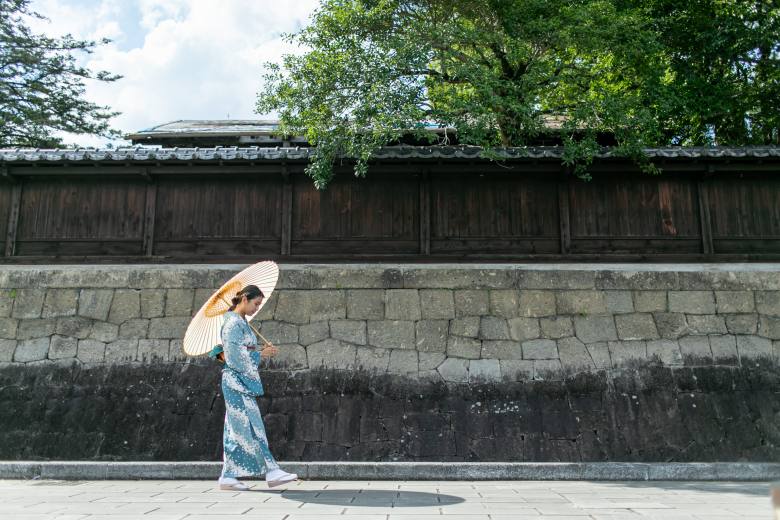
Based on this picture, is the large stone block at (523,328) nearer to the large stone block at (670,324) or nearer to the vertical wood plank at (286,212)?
the large stone block at (670,324)

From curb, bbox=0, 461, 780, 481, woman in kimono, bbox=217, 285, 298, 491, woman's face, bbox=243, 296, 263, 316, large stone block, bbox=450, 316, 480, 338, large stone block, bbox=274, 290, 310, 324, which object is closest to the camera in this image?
woman in kimono, bbox=217, 285, 298, 491

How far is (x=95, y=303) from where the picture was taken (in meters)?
9.86

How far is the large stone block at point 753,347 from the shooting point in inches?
364

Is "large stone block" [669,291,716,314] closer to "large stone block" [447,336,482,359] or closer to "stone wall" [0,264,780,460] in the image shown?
"stone wall" [0,264,780,460]

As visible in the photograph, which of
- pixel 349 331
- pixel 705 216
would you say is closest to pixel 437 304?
pixel 349 331

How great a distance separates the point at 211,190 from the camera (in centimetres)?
1024

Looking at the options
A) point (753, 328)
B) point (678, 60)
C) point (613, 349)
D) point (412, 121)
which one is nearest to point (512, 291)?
point (613, 349)

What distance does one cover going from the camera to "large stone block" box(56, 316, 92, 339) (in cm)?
968

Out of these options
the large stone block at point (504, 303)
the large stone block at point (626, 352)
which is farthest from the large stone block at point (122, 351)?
the large stone block at point (626, 352)

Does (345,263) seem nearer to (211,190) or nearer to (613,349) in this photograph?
(211,190)

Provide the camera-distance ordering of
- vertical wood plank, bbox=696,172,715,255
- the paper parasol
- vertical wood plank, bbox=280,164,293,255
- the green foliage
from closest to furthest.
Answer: the paper parasol < the green foliage < vertical wood plank, bbox=696,172,715,255 < vertical wood plank, bbox=280,164,293,255

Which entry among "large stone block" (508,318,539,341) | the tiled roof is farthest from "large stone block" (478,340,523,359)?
the tiled roof

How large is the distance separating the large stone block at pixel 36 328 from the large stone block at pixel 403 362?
636 centimetres

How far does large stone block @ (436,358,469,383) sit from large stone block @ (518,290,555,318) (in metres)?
1.47
